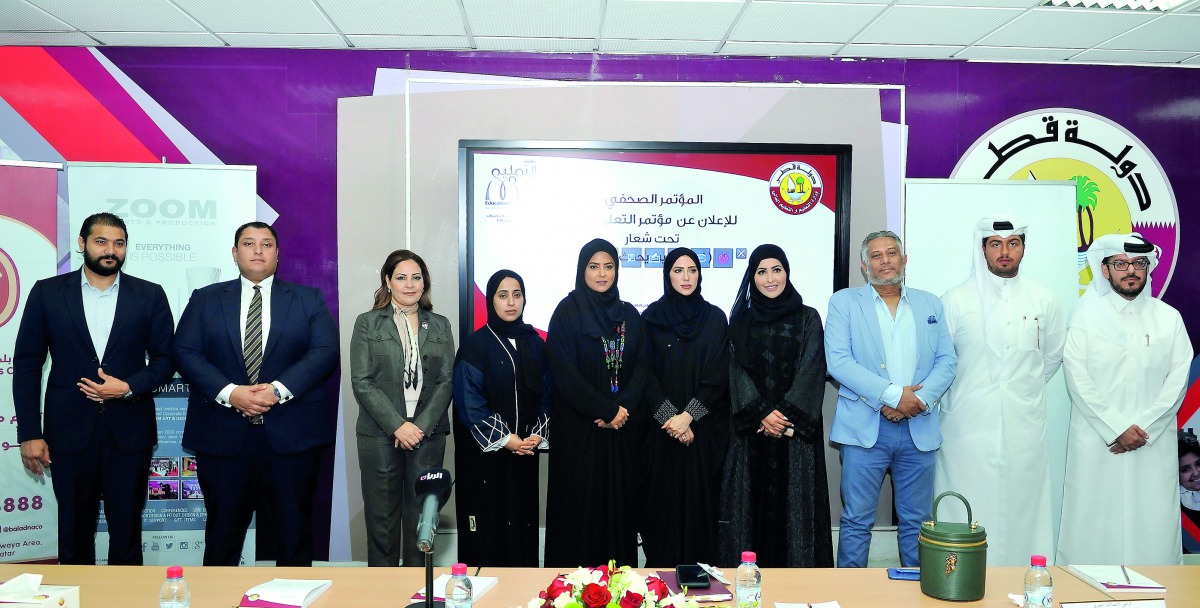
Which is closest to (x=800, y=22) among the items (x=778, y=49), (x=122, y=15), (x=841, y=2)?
(x=841, y=2)

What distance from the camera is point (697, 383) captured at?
3.52 meters

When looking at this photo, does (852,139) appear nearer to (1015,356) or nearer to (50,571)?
(1015,356)

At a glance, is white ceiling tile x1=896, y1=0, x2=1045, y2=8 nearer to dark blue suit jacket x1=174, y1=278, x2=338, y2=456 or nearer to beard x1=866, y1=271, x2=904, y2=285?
beard x1=866, y1=271, x2=904, y2=285

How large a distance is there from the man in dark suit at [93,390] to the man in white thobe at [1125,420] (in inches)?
169

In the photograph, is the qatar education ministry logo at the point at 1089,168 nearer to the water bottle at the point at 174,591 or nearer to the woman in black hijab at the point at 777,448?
the woman in black hijab at the point at 777,448

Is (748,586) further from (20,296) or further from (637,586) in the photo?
(20,296)

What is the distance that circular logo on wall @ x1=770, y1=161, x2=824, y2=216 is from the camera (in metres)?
4.00

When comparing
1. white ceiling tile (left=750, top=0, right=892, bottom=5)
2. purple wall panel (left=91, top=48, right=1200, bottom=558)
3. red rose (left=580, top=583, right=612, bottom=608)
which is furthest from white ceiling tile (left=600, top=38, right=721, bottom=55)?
red rose (left=580, top=583, right=612, bottom=608)

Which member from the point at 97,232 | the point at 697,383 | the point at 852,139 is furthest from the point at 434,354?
the point at 852,139

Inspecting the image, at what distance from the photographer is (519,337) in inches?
140

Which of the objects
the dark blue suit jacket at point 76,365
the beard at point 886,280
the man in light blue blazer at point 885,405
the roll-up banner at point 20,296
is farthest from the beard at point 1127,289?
the roll-up banner at point 20,296

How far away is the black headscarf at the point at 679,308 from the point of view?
3578 millimetres

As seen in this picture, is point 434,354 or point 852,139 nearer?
point 434,354

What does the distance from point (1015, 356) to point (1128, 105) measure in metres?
2.06
